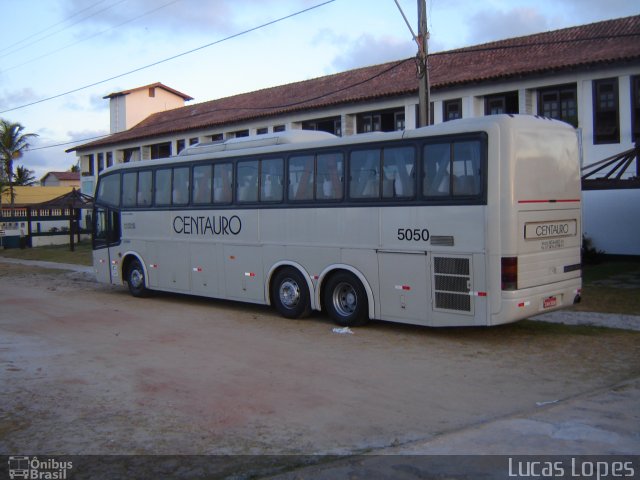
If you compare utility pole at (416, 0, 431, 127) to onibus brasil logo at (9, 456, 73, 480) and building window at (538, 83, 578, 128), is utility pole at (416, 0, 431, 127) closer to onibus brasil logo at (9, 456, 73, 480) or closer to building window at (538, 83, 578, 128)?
building window at (538, 83, 578, 128)

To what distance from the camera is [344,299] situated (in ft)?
39.8

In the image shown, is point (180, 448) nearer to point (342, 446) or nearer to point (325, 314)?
point (342, 446)

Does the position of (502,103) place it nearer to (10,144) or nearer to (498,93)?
(498,93)

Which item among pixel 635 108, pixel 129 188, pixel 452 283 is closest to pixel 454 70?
pixel 635 108

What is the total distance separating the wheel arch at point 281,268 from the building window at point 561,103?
14.1 meters

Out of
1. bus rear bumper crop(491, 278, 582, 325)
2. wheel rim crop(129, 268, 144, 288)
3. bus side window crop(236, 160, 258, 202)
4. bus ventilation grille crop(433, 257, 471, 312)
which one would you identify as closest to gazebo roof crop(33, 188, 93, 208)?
wheel rim crop(129, 268, 144, 288)

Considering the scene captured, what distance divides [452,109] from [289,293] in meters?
16.0

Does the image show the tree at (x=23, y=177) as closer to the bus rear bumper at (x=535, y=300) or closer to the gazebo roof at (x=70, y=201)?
the gazebo roof at (x=70, y=201)

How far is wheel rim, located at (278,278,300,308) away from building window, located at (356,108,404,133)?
17281 mm

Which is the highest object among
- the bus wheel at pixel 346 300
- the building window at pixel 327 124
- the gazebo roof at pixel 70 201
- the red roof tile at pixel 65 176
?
the red roof tile at pixel 65 176

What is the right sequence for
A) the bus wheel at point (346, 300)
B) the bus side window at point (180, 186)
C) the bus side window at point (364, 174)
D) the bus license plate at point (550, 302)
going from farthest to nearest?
the bus side window at point (180, 186) → the bus wheel at point (346, 300) → the bus side window at point (364, 174) → the bus license plate at point (550, 302)

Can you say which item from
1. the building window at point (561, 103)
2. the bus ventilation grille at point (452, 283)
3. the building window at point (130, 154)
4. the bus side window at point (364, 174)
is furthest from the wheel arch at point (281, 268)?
the building window at point (130, 154)

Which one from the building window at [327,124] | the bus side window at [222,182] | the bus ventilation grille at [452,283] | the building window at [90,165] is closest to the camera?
the bus ventilation grille at [452,283]

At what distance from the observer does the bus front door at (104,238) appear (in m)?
17.5
